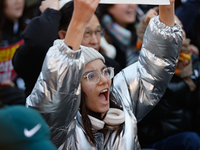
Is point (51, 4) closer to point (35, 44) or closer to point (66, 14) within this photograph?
point (66, 14)

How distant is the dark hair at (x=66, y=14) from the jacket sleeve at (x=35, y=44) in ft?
0.40

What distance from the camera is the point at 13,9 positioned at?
320 centimetres

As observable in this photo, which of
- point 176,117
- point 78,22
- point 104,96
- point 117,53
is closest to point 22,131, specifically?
point 78,22

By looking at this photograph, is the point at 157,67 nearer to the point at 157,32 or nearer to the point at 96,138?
the point at 157,32

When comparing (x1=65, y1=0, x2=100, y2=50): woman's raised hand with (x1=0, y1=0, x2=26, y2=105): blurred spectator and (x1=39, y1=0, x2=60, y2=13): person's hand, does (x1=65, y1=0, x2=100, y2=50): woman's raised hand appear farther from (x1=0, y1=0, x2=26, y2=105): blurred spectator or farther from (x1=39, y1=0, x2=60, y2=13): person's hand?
(x1=0, y1=0, x2=26, y2=105): blurred spectator

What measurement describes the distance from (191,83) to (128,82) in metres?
1.12

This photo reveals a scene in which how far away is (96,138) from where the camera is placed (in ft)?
5.29

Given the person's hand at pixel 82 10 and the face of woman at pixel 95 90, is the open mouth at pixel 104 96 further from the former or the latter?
the person's hand at pixel 82 10

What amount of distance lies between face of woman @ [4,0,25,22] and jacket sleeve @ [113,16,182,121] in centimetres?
177

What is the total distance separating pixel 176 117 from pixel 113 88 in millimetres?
989

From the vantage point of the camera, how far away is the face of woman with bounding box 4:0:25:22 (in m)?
3.13

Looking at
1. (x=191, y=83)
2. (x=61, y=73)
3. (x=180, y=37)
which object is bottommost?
(x=191, y=83)

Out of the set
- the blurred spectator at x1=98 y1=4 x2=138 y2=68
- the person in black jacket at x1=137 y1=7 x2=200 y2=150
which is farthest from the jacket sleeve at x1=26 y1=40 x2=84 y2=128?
the blurred spectator at x1=98 y1=4 x2=138 y2=68

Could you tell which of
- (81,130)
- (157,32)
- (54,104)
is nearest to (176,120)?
(157,32)
